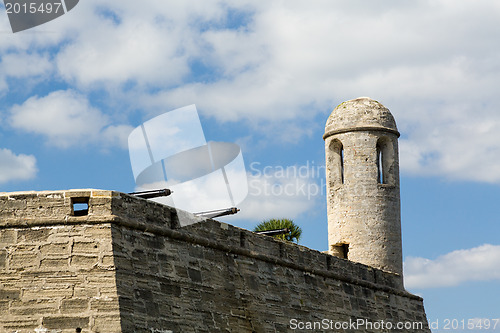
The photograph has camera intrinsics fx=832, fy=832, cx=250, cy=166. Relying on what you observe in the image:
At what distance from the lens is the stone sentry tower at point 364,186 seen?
16172mm

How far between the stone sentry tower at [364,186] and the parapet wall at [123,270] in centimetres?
444

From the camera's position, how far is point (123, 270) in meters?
9.26

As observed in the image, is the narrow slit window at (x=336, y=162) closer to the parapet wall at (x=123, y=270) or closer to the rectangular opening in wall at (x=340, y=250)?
the rectangular opening in wall at (x=340, y=250)

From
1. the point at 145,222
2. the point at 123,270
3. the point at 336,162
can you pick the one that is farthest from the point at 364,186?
the point at 123,270

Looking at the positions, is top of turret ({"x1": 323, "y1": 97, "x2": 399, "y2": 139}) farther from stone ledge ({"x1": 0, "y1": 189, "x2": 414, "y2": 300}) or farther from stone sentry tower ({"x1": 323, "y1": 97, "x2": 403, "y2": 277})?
stone ledge ({"x1": 0, "y1": 189, "x2": 414, "y2": 300})

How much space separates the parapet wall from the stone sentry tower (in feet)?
14.6

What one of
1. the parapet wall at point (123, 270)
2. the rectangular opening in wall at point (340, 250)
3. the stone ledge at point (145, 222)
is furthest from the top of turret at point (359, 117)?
the parapet wall at point (123, 270)

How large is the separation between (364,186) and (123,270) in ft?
26.0

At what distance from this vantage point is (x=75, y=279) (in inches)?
358

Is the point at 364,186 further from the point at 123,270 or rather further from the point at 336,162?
the point at 123,270

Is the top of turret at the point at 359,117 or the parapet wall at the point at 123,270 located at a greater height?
the top of turret at the point at 359,117

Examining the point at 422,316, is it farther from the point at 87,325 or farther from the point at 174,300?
the point at 87,325

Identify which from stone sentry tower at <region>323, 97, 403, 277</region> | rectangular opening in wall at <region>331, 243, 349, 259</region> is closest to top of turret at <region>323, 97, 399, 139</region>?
stone sentry tower at <region>323, 97, 403, 277</region>

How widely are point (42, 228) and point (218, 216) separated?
3.23 m
